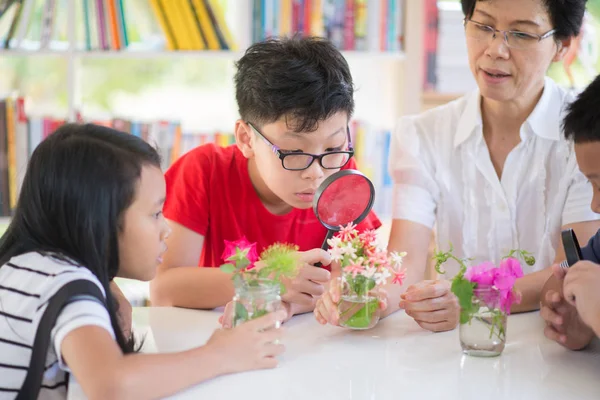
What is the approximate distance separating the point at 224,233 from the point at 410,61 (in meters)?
1.59

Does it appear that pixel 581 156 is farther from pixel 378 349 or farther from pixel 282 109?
pixel 282 109

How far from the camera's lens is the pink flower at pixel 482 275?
4.36ft

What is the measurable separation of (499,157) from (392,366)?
38.8 inches

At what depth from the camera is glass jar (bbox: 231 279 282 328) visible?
4.27 feet

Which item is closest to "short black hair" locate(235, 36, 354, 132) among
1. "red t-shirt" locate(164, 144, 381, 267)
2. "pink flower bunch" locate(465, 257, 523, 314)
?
"red t-shirt" locate(164, 144, 381, 267)

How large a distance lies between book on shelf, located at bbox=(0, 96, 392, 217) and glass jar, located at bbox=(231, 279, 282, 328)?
1.97 meters

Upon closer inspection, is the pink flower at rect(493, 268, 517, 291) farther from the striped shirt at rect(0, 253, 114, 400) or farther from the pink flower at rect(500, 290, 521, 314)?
the striped shirt at rect(0, 253, 114, 400)

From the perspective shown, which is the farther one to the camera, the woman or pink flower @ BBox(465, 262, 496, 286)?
the woman

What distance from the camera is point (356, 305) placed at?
57.6 inches

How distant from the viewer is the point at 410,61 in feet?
10.7

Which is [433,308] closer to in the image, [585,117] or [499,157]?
[585,117]

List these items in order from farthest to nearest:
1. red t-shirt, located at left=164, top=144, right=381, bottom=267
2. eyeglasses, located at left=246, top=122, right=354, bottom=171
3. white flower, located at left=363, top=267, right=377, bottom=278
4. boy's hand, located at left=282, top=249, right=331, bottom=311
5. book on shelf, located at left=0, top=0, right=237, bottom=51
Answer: book on shelf, located at left=0, top=0, right=237, bottom=51
red t-shirt, located at left=164, top=144, right=381, bottom=267
eyeglasses, located at left=246, top=122, right=354, bottom=171
boy's hand, located at left=282, top=249, right=331, bottom=311
white flower, located at left=363, top=267, right=377, bottom=278

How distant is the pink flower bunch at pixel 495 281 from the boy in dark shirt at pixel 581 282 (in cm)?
10

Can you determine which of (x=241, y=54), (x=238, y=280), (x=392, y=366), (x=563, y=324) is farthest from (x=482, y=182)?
(x=241, y=54)
